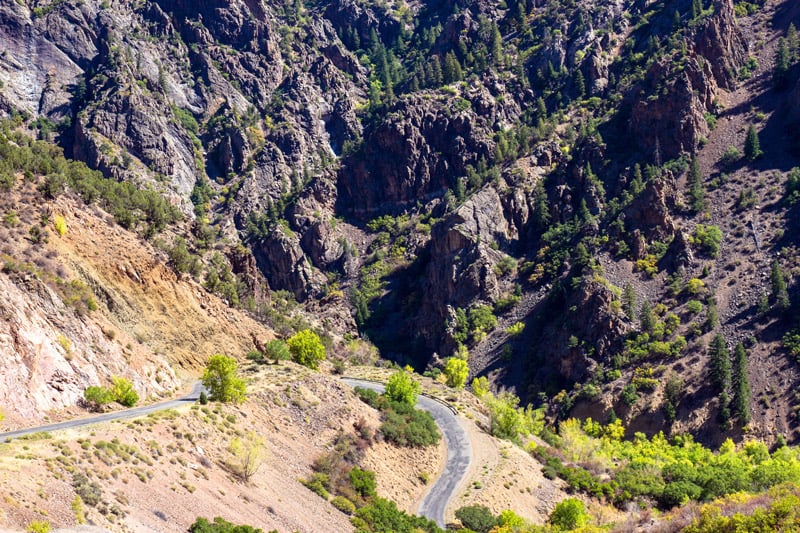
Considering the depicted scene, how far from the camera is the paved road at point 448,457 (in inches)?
2042

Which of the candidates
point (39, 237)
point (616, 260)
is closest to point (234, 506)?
point (39, 237)

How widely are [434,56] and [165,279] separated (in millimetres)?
141292

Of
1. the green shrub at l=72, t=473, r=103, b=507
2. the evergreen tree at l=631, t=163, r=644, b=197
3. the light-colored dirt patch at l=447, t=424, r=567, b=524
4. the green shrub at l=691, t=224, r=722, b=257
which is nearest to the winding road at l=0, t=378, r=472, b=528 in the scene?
the light-colored dirt patch at l=447, t=424, r=567, b=524

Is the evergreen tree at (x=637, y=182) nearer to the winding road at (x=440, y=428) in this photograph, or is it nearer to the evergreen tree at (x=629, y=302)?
the evergreen tree at (x=629, y=302)

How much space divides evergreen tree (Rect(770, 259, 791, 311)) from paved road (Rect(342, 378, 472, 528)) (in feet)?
175

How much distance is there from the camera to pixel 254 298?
9275 cm

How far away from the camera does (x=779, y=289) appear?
99750 millimetres

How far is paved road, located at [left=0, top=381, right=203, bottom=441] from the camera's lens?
36.7 metres

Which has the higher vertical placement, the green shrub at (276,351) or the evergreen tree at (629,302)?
the evergreen tree at (629,302)

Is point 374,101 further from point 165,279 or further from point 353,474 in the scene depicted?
point 353,474

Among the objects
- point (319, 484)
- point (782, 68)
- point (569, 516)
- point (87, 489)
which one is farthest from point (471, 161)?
point (87, 489)

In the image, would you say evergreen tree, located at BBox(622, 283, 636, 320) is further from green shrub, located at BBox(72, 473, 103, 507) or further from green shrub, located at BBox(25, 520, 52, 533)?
green shrub, located at BBox(25, 520, 52, 533)

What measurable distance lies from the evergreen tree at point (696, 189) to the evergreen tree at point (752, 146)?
8326 mm

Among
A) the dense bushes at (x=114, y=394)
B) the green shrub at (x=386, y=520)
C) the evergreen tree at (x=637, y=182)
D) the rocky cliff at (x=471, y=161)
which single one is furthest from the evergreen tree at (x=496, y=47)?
the green shrub at (x=386, y=520)
